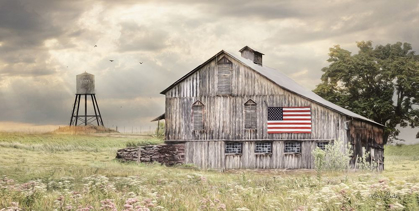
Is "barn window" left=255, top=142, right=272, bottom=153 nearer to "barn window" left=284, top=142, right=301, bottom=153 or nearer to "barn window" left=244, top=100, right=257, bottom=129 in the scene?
"barn window" left=284, top=142, right=301, bottom=153

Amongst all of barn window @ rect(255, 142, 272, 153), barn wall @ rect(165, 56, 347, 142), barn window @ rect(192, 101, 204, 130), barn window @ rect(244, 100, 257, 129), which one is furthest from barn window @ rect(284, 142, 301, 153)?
barn window @ rect(192, 101, 204, 130)

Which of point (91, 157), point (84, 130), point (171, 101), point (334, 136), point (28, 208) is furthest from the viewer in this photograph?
point (84, 130)

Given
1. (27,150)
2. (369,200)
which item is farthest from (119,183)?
(27,150)

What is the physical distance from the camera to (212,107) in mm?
38156

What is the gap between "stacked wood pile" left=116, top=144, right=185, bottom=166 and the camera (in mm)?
38500

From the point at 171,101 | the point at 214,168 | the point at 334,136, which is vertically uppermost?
the point at 171,101

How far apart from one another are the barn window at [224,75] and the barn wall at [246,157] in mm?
3683

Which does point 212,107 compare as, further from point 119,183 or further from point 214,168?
point 119,183

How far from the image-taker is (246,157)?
3762 cm

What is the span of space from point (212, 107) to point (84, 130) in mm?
31081

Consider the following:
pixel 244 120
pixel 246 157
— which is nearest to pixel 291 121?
pixel 244 120

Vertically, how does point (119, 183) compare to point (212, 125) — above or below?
below

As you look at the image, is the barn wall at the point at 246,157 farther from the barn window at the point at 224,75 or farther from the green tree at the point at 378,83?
the green tree at the point at 378,83

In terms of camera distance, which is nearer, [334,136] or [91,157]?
[334,136]
